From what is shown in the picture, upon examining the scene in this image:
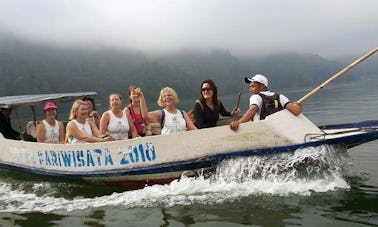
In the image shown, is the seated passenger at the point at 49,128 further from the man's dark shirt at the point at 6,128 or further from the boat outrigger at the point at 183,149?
the man's dark shirt at the point at 6,128

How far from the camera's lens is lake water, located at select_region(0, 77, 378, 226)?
21.7ft

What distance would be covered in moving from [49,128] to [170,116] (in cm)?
352

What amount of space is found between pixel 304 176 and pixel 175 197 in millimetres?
2370

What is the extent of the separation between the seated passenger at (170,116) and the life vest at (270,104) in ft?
5.26

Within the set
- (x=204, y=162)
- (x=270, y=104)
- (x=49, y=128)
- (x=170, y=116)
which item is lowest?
(x=204, y=162)

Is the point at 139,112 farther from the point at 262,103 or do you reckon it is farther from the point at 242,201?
the point at 242,201

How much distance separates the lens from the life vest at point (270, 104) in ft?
26.0

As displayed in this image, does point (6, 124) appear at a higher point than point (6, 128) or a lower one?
higher

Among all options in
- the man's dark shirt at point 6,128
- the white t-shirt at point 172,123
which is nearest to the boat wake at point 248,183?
the white t-shirt at point 172,123

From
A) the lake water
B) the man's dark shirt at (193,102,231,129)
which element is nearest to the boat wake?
the lake water

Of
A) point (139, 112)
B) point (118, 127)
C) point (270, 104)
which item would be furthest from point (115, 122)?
point (270, 104)

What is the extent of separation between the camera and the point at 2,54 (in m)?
156

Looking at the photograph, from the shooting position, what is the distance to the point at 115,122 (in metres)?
8.90

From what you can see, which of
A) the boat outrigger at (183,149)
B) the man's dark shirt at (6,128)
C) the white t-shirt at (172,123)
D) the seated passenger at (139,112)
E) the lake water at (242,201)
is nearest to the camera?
the lake water at (242,201)
